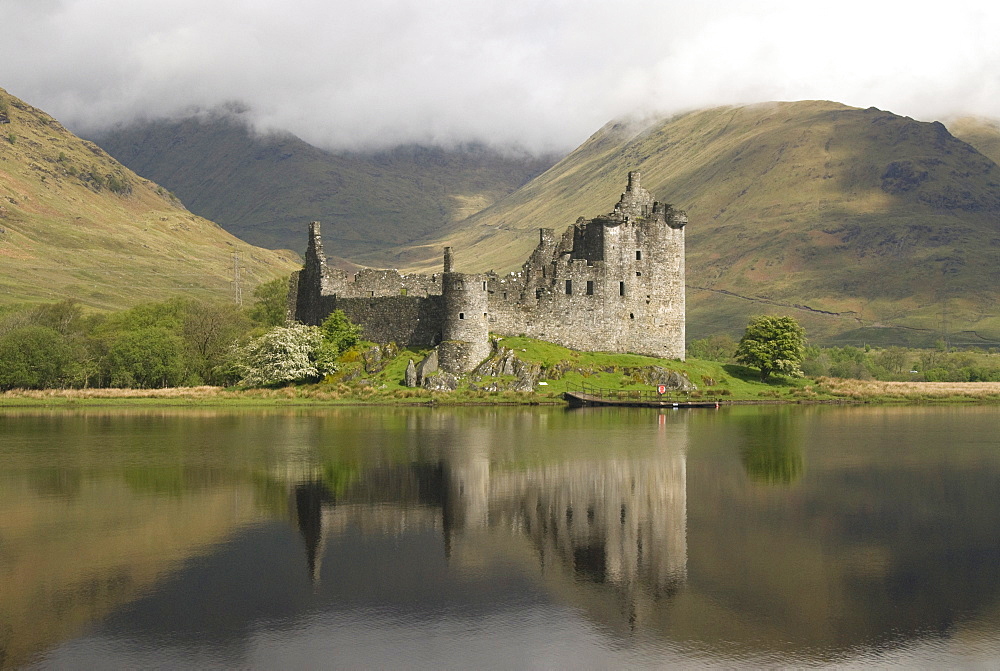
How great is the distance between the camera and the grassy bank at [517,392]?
58250mm

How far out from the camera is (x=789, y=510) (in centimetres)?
2552

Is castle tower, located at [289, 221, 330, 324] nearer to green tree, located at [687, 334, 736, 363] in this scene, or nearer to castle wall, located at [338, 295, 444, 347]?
castle wall, located at [338, 295, 444, 347]

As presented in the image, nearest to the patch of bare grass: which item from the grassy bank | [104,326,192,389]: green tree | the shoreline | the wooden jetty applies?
the shoreline

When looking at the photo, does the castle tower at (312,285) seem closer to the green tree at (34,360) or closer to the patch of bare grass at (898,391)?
the green tree at (34,360)

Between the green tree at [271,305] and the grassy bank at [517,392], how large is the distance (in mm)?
15867

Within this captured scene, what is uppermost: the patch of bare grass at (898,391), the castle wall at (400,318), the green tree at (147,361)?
the castle wall at (400,318)

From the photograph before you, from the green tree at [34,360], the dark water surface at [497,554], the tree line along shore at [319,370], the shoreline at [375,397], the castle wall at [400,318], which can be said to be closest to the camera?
the dark water surface at [497,554]

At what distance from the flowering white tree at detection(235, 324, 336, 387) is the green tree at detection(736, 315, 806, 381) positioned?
27.5m

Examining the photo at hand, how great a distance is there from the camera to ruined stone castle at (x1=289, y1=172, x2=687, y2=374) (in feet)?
212

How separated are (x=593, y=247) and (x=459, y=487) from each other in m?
39.2

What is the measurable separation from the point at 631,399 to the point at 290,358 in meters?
21.0

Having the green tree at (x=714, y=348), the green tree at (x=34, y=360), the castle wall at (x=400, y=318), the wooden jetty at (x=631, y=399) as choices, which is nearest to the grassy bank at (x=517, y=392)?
the wooden jetty at (x=631, y=399)

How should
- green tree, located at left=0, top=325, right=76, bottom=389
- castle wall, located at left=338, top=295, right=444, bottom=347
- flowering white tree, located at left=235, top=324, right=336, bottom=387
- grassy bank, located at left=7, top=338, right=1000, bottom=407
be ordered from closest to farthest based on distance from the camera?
grassy bank, located at left=7, top=338, right=1000, bottom=407, flowering white tree, located at left=235, top=324, right=336, bottom=387, castle wall, located at left=338, top=295, right=444, bottom=347, green tree, located at left=0, top=325, right=76, bottom=389

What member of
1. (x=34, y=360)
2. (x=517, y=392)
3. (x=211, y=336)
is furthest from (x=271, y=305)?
(x=517, y=392)
